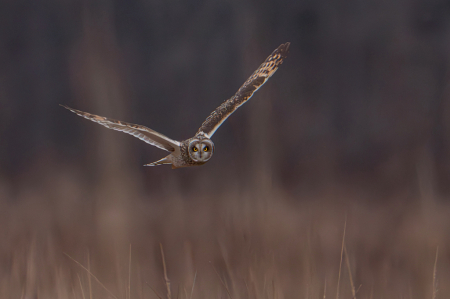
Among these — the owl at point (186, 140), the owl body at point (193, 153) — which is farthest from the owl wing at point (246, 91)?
the owl body at point (193, 153)

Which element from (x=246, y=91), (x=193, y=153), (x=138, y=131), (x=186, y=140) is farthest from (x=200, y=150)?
(x=246, y=91)

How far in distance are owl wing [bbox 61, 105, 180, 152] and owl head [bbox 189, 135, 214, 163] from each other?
0.11 meters

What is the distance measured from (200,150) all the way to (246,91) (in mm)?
695

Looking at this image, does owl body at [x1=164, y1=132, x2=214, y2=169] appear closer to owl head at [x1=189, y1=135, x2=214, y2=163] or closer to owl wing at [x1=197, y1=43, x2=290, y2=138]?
owl head at [x1=189, y1=135, x2=214, y2=163]

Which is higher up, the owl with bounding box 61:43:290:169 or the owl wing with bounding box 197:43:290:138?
the owl wing with bounding box 197:43:290:138

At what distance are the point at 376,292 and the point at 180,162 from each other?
1.31 metres

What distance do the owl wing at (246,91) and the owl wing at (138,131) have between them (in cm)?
21

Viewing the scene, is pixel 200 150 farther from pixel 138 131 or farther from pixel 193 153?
pixel 138 131

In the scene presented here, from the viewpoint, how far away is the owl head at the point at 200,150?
4.06ft

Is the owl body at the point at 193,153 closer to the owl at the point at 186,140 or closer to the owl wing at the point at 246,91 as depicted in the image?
the owl at the point at 186,140

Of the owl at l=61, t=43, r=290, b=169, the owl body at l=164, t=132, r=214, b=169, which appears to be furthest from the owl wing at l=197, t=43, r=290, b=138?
the owl body at l=164, t=132, r=214, b=169

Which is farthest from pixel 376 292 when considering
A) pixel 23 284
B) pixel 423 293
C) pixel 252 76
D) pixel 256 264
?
pixel 23 284

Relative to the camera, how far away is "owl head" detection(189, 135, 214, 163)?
4.06 ft

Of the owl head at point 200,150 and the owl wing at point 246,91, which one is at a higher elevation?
the owl wing at point 246,91
